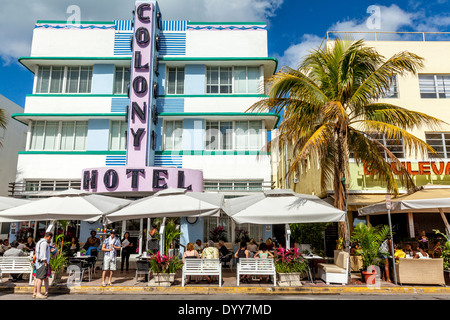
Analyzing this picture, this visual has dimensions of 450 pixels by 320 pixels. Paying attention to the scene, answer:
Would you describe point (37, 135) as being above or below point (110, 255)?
above

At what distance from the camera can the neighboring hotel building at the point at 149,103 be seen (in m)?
19.3

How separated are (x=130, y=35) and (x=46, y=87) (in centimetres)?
559

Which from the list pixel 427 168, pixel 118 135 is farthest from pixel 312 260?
pixel 118 135

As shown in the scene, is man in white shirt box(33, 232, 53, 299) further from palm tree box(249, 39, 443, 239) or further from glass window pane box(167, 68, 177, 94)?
glass window pane box(167, 68, 177, 94)

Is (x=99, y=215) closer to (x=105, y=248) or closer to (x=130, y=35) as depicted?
(x=105, y=248)

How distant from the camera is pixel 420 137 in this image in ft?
61.8

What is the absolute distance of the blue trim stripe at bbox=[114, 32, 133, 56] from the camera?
20.8 meters

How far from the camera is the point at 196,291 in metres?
11.0

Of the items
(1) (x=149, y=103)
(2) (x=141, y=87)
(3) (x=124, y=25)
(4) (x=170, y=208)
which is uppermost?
(3) (x=124, y=25)

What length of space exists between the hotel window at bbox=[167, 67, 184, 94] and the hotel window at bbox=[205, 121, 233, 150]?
2.60 m

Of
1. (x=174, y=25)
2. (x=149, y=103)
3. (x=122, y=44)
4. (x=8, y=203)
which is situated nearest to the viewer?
(x=8, y=203)

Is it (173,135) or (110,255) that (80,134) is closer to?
(173,135)

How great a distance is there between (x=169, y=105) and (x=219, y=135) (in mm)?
3218
